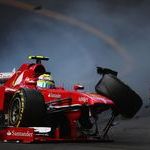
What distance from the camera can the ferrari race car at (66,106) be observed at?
1101cm

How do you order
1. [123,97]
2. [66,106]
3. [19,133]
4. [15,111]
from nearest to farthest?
1. [19,133]
2. [123,97]
3. [15,111]
4. [66,106]

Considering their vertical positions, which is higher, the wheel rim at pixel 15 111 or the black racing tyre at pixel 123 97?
the black racing tyre at pixel 123 97

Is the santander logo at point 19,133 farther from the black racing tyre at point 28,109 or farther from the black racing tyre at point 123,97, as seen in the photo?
the black racing tyre at point 123,97

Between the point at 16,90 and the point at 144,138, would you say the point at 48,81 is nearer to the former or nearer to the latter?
the point at 16,90

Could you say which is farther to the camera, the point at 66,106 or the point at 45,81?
the point at 45,81

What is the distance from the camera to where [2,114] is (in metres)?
12.1

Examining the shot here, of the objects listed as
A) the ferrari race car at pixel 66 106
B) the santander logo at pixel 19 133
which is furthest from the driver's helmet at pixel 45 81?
the santander logo at pixel 19 133

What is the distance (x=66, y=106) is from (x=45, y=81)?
4.38ft

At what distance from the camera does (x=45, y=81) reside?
12703 millimetres

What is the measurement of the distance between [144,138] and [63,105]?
264 cm

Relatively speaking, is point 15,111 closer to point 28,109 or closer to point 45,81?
point 28,109

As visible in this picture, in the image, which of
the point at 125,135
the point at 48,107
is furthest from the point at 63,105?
the point at 125,135

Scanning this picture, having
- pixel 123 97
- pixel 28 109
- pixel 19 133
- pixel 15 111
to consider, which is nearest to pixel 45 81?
pixel 15 111

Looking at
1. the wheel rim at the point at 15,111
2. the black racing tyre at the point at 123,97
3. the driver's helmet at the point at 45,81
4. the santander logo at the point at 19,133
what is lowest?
Answer: the santander logo at the point at 19,133
